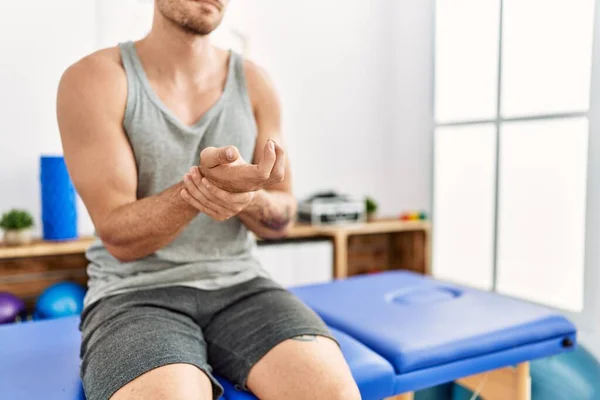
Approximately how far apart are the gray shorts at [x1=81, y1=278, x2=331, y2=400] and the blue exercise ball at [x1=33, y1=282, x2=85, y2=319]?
3.21 feet

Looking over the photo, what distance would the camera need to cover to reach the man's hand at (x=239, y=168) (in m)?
0.76

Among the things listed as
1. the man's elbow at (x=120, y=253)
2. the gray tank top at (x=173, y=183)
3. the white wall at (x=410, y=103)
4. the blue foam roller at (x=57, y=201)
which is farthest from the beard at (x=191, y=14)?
the white wall at (x=410, y=103)

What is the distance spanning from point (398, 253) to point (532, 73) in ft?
3.91

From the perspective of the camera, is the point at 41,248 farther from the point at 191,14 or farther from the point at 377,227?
the point at 377,227

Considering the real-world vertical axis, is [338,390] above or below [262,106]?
below

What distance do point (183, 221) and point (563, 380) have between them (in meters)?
1.33

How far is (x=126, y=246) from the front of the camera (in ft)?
3.25

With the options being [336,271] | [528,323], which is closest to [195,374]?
[528,323]

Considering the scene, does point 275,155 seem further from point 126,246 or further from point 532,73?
point 532,73

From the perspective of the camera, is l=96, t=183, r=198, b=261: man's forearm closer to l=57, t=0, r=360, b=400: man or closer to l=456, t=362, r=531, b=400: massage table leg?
l=57, t=0, r=360, b=400: man

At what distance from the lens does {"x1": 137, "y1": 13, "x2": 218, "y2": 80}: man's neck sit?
44.3 inches

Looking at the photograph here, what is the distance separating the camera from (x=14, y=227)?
77.9 inches

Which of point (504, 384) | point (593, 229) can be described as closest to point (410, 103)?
point (593, 229)

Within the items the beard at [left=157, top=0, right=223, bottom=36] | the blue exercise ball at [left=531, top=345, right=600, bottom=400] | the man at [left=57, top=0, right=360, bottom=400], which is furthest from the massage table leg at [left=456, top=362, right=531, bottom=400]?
the beard at [left=157, top=0, right=223, bottom=36]
